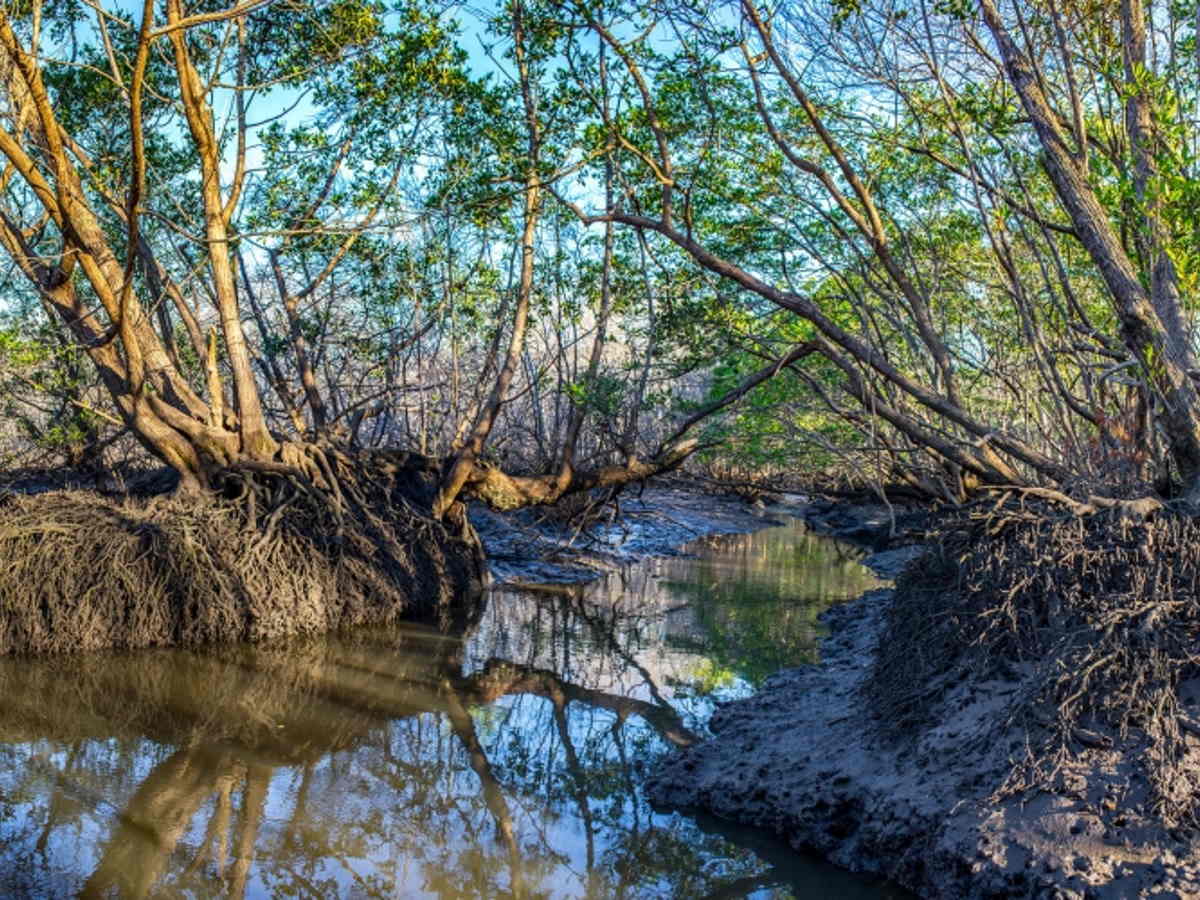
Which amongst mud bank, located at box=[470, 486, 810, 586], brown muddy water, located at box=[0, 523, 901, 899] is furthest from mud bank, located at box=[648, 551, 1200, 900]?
mud bank, located at box=[470, 486, 810, 586]

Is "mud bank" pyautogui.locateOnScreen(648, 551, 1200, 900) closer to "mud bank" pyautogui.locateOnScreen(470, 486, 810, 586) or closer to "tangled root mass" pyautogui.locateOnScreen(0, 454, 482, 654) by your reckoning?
"tangled root mass" pyautogui.locateOnScreen(0, 454, 482, 654)

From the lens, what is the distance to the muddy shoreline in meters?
3.60

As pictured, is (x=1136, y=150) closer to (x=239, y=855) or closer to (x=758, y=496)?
(x=239, y=855)

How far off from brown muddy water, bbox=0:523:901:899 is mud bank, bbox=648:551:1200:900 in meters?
0.17

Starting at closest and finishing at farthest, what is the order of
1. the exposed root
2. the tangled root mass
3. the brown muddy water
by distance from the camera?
the exposed root < the brown muddy water < the tangled root mass

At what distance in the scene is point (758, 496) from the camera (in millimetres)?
24594

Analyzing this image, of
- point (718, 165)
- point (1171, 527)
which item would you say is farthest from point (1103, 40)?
point (1171, 527)

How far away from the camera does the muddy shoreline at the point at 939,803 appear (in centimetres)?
360

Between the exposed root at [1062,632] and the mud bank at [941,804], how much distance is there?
9 centimetres

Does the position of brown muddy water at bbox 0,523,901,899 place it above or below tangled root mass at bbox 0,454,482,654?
below

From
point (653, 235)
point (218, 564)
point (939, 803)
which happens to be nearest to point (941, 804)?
point (939, 803)

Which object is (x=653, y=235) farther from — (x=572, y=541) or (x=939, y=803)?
(x=939, y=803)

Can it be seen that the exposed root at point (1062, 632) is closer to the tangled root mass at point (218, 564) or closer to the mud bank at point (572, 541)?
the tangled root mass at point (218, 564)

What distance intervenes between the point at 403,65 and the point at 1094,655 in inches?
307
